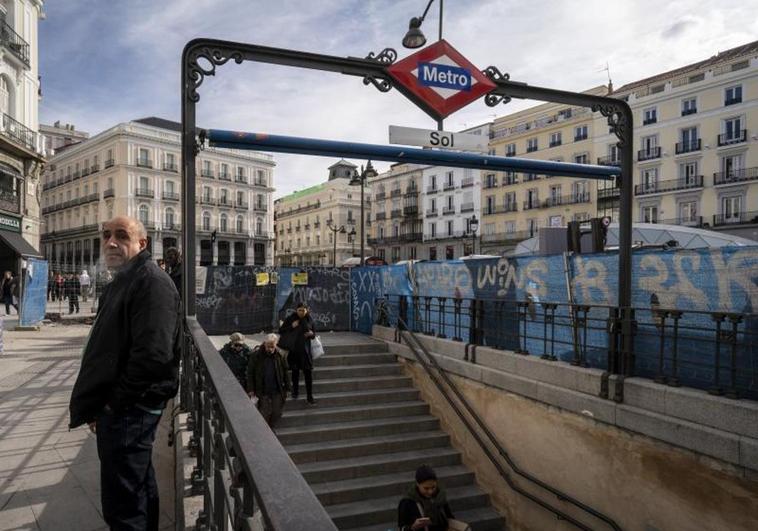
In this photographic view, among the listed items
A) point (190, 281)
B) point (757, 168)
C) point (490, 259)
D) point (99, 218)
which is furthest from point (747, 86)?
point (99, 218)

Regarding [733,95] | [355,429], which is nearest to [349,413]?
[355,429]

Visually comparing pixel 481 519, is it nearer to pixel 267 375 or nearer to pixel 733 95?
pixel 267 375

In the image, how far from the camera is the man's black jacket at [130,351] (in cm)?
254

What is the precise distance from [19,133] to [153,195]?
41.8m

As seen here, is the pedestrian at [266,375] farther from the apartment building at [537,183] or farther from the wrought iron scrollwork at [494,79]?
the apartment building at [537,183]

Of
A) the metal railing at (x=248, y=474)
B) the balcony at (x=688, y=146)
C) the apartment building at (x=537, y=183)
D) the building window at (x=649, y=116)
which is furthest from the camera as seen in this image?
the apartment building at (x=537, y=183)

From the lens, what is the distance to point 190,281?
207 inches

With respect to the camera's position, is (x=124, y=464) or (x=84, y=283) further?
(x=84, y=283)

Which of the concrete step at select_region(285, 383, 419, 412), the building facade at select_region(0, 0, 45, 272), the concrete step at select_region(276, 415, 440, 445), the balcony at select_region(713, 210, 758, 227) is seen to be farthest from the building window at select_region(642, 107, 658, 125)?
the building facade at select_region(0, 0, 45, 272)

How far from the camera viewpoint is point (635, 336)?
680 cm

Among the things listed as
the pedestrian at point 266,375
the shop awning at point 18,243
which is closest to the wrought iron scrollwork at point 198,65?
the pedestrian at point 266,375

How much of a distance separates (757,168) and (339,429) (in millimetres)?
40303

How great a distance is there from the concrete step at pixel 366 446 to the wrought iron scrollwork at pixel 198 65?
19.7 ft

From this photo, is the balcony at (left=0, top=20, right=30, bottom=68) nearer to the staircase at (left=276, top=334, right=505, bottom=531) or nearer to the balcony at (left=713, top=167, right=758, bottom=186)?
the staircase at (left=276, top=334, right=505, bottom=531)
